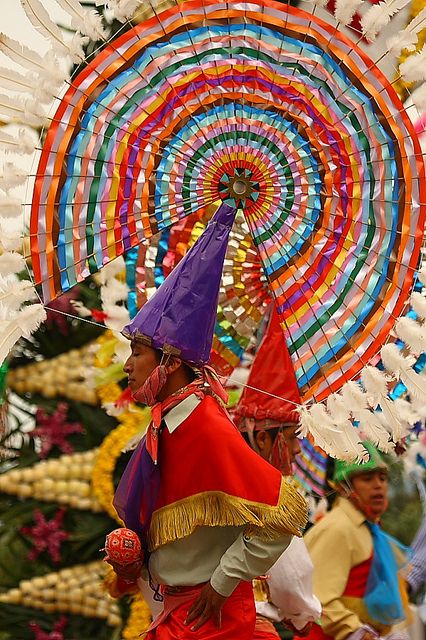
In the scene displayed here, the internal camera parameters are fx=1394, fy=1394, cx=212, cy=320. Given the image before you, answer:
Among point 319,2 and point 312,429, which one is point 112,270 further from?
point 319,2

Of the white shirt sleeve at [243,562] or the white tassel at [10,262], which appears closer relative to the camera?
the white shirt sleeve at [243,562]

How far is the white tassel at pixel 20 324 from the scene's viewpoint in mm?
4055

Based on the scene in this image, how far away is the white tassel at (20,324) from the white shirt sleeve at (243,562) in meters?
0.87

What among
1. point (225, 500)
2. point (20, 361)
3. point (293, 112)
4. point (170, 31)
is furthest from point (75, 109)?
point (20, 361)

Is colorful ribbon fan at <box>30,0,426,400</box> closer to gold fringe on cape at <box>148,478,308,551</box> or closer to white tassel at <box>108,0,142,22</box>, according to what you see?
white tassel at <box>108,0,142,22</box>

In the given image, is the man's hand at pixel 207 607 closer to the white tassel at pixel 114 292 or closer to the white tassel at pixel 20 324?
the white tassel at pixel 20 324

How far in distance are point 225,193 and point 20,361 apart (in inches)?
112

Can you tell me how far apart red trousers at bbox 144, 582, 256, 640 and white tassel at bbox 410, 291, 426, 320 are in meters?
0.92

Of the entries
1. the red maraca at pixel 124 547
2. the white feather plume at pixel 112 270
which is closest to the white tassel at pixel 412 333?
the red maraca at pixel 124 547

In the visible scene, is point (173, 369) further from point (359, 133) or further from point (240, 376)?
point (240, 376)

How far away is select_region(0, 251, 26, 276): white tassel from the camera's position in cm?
412

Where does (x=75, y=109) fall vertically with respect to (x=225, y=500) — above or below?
above

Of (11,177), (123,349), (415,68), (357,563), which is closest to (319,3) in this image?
(415,68)

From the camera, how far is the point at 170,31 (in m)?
4.04
